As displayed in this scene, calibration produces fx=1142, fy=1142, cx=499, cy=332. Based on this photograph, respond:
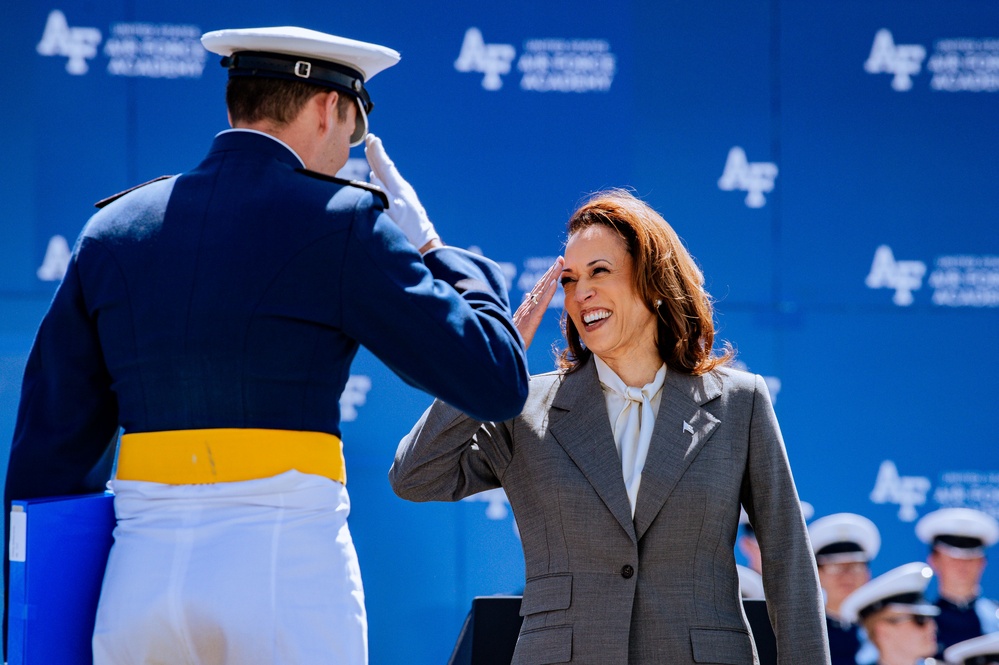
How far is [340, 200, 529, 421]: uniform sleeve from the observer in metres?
1.68

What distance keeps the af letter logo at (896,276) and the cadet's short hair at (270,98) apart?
2.54 m

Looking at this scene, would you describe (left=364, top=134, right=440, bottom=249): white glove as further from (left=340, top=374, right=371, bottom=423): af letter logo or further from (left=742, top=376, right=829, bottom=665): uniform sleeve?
(left=340, top=374, right=371, bottom=423): af letter logo

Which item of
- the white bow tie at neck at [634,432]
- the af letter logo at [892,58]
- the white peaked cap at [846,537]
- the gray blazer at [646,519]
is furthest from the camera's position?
the af letter logo at [892,58]

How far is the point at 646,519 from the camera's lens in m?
2.28

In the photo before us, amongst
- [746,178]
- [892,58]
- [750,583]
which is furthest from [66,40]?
[750,583]

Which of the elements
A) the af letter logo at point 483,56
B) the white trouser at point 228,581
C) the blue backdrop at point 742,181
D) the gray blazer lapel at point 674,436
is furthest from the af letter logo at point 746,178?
the white trouser at point 228,581

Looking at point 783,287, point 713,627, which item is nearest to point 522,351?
point 713,627

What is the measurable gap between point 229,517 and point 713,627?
1030mm

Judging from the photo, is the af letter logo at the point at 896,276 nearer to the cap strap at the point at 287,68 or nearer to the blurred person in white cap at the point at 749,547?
the blurred person in white cap at the point at 749,547

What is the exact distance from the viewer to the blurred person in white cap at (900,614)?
3.77m

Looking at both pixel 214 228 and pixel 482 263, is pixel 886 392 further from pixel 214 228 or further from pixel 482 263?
pixel 214 228

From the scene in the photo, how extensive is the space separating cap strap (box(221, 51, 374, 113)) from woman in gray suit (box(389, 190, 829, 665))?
2.39 feet

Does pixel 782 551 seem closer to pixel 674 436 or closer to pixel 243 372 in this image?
pixel 674 436

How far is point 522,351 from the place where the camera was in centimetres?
180
